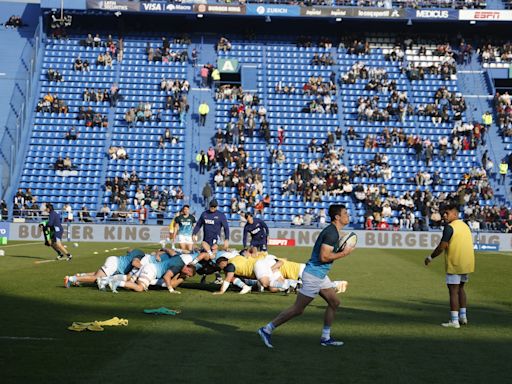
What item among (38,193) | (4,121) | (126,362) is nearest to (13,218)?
(38,193)

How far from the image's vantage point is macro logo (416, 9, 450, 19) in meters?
55.0

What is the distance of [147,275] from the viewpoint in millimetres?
17062

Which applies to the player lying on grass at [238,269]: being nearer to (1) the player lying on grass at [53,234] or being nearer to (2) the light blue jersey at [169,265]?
(2) the light blue jersey at [169,265]

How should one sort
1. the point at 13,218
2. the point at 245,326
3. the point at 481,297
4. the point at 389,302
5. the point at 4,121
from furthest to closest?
1. the point at 4,121
2. the point at 13,218
3. the point at 481,297
4. the point at 389,302
5. the point at 245,326

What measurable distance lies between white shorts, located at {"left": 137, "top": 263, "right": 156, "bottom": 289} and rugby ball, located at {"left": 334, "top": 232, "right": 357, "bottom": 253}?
24.4ft

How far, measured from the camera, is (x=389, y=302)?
16109mm

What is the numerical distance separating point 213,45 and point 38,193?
60.0 ft

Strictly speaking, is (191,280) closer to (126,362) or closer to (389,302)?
(389,302)

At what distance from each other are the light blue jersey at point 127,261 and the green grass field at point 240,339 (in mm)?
824

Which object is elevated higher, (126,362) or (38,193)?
(38,193)

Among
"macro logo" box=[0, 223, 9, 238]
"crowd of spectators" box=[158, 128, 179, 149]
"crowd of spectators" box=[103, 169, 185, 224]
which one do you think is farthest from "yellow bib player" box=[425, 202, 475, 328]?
"crowd of spectators" box=[158, 128, 179, 149]

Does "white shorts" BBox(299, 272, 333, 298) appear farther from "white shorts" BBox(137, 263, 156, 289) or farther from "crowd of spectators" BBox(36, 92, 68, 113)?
"crowd of spectators" BBox(36, 92, 68, 113)

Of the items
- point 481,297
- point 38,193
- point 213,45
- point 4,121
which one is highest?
point 213,45

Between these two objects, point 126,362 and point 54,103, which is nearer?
point 126,362
